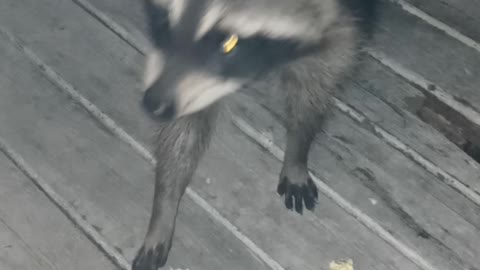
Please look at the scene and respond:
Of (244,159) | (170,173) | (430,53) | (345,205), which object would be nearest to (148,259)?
(170,173)

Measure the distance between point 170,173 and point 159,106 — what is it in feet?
1.44

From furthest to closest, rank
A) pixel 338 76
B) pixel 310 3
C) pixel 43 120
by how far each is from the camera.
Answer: pixel 43 120 < pixel 338 76 < pixel 310 3

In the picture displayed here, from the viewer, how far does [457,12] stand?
206 centimetres

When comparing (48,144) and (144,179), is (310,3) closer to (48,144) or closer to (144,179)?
(144,179)

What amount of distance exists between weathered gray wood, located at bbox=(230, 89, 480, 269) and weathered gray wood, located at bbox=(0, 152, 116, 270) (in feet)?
1.52

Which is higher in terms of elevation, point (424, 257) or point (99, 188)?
point (424, 257)

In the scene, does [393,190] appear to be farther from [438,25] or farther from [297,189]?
[438,25]

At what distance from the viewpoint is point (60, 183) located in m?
1.77

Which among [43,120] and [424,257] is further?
[43,120]

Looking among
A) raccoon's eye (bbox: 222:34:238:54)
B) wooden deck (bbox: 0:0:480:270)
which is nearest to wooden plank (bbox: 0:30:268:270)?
wooden deck (bbox: 0:0:480:270)

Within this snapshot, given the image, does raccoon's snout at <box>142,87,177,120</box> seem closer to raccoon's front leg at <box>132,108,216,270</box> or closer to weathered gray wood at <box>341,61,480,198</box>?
raccoon's front leg at <box>132,108,216,270</box>

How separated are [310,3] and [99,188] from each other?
783 mm

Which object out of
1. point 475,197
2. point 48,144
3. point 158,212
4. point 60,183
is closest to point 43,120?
point 48,144

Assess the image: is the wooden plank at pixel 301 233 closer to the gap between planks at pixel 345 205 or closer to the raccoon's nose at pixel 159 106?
the gap between planks at pixel 345 205
